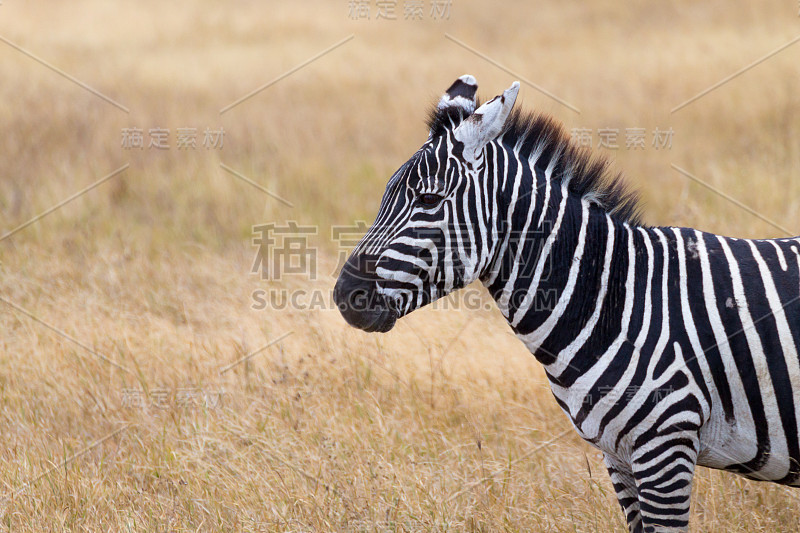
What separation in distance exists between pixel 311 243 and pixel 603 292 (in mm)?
5959

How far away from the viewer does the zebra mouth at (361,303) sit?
3492 millimetres

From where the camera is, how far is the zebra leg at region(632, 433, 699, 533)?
340 centimetres

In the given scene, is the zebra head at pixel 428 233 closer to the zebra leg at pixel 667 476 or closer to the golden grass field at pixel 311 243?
the zebra leg at pixel 667 476

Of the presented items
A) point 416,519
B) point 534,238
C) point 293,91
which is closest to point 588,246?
point 534,238

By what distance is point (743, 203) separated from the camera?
8.91 m

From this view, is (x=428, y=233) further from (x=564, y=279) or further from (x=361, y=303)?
(x=564, y=279)

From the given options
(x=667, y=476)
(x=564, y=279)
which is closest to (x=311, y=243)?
(x=564, y=279)

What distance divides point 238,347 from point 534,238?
3.61 metres

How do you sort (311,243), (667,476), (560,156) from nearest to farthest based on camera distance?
1. (667,476)
2. (560,156)
3. (311,243)

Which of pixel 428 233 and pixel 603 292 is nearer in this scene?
pixel 428 233

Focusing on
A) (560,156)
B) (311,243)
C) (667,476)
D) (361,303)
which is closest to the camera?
(667,476)

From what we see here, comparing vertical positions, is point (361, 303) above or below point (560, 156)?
below

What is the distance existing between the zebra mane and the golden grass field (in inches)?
50.6

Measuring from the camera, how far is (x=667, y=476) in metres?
3.41
